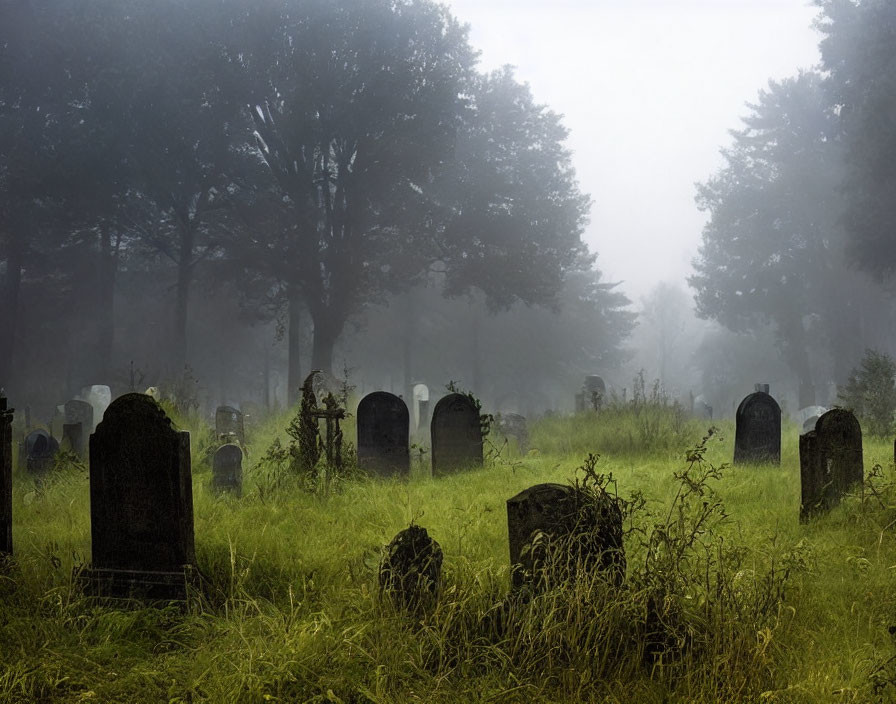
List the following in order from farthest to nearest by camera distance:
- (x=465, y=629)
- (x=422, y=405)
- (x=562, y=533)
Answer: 1. (x=422, y=405)
2. (x=562, y=533)
3. (x=465, y=629)

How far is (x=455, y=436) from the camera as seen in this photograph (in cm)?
1001

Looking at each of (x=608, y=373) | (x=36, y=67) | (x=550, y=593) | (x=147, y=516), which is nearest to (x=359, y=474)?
(x=147, y=516)

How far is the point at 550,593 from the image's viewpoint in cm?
381

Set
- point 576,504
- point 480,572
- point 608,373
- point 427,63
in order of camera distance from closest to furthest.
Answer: point 576,504
point 480,572
point 427,63
point 608,373

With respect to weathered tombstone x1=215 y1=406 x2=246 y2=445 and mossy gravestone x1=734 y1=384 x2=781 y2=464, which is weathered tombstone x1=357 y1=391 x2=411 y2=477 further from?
weathered tombstone x1=215 y1=406 x2=246 y2=445

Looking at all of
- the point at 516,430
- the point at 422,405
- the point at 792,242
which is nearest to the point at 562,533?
the point at 516,430

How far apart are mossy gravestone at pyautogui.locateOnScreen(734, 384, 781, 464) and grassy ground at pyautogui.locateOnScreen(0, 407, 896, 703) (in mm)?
4311

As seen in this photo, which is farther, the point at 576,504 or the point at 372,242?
the point at 372,242

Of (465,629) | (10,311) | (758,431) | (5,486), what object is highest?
(10,311)

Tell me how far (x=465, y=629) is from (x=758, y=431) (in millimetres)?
7963

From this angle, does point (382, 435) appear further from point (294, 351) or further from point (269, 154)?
point (269, 154)

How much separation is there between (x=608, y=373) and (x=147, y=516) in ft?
133

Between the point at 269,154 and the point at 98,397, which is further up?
the point at 269,154

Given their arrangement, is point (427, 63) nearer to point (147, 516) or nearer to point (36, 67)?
point (36, 67)
